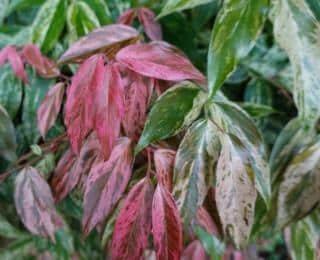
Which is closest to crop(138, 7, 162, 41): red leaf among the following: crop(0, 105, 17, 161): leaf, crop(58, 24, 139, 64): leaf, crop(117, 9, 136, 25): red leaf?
crop(117, 9, 136, 25): red leaf

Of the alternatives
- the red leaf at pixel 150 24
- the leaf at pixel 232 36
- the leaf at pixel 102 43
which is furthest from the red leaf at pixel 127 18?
the leaf at pixel 232 36

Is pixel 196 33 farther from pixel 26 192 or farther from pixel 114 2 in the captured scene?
pixel 26 192

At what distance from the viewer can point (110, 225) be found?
65cm

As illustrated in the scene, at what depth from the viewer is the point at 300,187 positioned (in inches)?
23.0

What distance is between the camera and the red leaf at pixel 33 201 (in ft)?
2.04

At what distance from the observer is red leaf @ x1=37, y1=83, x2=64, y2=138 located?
2.09 feet

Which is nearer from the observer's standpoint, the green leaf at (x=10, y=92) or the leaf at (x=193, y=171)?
the leaf at (x=193, y=171)

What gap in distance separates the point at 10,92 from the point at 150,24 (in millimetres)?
235

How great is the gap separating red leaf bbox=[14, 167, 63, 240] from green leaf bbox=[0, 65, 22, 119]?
0.16 metres

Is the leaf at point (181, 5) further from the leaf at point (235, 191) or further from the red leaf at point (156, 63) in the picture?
the leaf at point (235, 191)

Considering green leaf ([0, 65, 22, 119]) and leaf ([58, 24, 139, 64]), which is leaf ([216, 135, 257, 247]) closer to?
leaf ([58, 24, 139, 64])

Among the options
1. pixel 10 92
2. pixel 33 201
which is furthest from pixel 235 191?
pixel 10 92

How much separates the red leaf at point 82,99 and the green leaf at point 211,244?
0.72ft

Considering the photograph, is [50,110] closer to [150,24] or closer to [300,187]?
[150,24]
